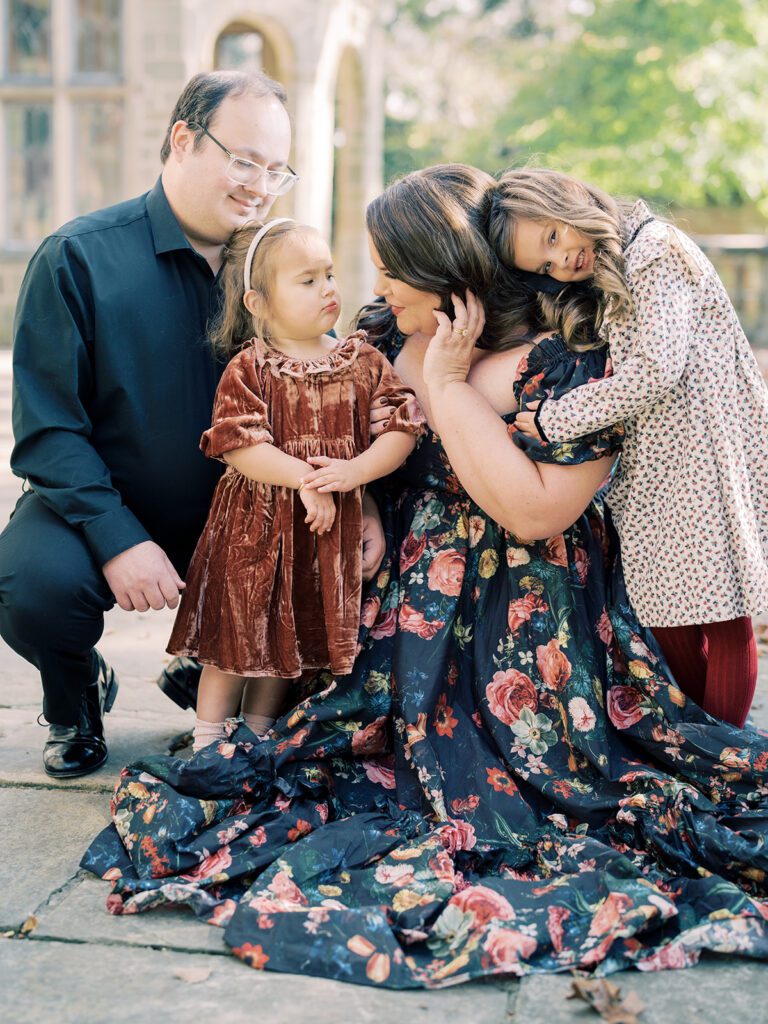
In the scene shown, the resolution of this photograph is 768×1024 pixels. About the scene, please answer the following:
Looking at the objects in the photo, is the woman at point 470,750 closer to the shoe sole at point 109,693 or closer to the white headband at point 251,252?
the white headband at point 251,252

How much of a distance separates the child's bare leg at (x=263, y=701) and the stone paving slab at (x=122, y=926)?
0.66m

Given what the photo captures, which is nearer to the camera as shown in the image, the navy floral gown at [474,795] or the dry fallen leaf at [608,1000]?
the dry fallen leaf at [608,1000]

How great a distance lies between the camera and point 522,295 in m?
2.75

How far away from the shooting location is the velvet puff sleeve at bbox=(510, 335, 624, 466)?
2.58m

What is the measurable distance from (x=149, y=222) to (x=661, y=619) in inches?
65.3

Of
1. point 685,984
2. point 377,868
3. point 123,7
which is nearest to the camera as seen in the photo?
point 685,984

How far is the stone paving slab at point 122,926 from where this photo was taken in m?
2.22

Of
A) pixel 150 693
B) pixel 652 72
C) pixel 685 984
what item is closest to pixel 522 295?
pixel 685 984

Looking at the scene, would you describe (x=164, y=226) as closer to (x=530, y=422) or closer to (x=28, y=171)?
(x=530, y=422)

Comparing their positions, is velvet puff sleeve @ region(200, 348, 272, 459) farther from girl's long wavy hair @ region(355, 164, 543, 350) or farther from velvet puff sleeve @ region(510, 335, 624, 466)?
velvet puff sleeve @ region(510, 335, 624, 466)

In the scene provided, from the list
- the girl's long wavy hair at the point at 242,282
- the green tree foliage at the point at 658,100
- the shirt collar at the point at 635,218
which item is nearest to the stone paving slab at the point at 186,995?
the girl's long wavy hair at the point at 242,282

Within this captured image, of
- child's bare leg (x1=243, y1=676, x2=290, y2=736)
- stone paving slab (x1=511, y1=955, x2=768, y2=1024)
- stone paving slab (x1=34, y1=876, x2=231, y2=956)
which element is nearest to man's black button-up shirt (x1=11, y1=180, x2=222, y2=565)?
child's bare leg (x1=243, y1=676, x2=290, y2=736)

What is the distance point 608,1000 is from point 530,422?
1.16 metres

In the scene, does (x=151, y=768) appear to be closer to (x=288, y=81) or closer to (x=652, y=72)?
(x=288, y=81)
